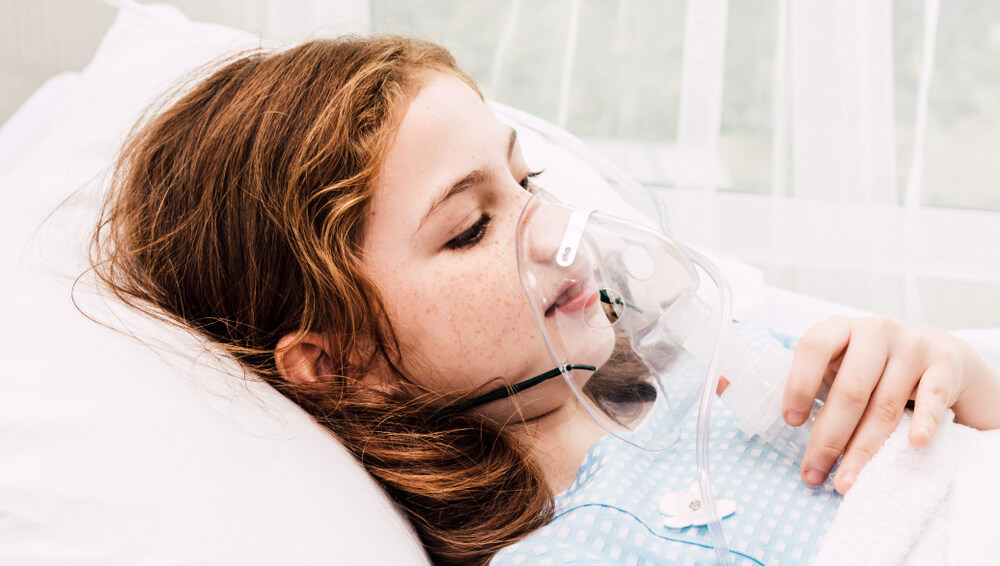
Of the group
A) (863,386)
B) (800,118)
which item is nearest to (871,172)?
(800,118)

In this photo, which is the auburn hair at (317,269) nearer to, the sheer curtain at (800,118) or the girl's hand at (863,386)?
the girl's hand at (863,386)

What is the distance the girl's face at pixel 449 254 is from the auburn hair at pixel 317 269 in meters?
0.02

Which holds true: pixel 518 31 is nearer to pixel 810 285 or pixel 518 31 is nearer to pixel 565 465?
pixel 810 285

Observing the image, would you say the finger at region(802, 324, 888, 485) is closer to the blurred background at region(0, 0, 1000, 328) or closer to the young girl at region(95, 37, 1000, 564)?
the young girl at region(95, 37, 1000, 564)

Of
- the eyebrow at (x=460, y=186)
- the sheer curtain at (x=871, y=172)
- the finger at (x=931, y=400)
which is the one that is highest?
the eyebrow at (x=460, y=186)

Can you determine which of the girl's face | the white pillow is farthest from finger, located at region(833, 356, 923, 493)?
the white pillow

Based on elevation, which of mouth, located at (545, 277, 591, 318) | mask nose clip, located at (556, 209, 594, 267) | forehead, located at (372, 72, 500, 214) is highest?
forehead, located at (372, 72, 500, 214)

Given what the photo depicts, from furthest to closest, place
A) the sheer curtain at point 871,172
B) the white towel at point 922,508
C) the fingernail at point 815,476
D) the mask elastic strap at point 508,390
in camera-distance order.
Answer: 1. the sheer curtain at point 871,172
2. the mask elastic strap at point 508,390
3. the fingernail at point 815,476
4. the white towel at point 922,508

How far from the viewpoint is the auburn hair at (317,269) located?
829 millimetres

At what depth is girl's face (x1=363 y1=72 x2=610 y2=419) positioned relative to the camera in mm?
823

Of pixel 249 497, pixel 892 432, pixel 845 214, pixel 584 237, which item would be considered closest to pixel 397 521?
pixel 249 497

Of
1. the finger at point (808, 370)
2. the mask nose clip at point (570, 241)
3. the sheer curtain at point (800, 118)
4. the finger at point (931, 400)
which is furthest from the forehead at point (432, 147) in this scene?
the sheer curtain at point (800, 118)

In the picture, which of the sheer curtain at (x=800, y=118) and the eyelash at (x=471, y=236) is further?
the sheer curtain at (x=800, y=118)

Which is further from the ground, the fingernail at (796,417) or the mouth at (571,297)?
the mouth at (571,297)
